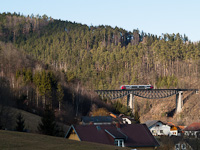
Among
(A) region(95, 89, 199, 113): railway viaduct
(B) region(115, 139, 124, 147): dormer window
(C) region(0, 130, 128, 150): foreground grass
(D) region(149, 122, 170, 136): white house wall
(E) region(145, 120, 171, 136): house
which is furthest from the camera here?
(A) region(95, 89, 199, 113): railway viaduct

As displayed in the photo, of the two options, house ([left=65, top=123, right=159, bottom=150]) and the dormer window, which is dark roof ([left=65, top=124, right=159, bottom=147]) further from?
the dormer window

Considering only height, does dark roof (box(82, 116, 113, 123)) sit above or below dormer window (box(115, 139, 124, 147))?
below

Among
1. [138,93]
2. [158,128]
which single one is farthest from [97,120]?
[138,93]

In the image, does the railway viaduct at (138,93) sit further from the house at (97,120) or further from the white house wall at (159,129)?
the house at (97,120)

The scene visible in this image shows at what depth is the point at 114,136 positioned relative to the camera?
4081 cm

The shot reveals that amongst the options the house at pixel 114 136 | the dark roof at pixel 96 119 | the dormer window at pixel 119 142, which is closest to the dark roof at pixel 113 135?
the house at pixel 114 136

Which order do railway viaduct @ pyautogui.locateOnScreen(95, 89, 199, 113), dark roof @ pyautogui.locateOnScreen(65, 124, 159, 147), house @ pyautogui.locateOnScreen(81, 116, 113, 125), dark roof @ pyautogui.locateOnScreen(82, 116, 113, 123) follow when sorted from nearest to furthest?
dark roof @ pyautogui.locateOnScreen(65, 124, 159, 147) → house @ pyautogui.locateOnScreen(81, 116, 113, 125) → dark roof @ pyautogui.locateOnScreen(82, 116, 113, 123) → railway viaduct @ pyautogui.locateOnScreen(95, 89, 199, 113)

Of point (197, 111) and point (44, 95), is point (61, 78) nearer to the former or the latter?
point (44, 95)

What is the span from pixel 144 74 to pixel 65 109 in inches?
3420

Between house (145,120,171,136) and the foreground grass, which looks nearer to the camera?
the foreground grass

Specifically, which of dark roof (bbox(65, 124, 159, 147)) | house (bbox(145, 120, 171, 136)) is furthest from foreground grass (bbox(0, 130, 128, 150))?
house (bbox(145, 120, 171, 136))

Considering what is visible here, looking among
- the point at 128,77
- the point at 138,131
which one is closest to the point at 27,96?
the point at 138,131

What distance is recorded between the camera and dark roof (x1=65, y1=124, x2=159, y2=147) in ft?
135

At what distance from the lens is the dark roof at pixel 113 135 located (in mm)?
41094
